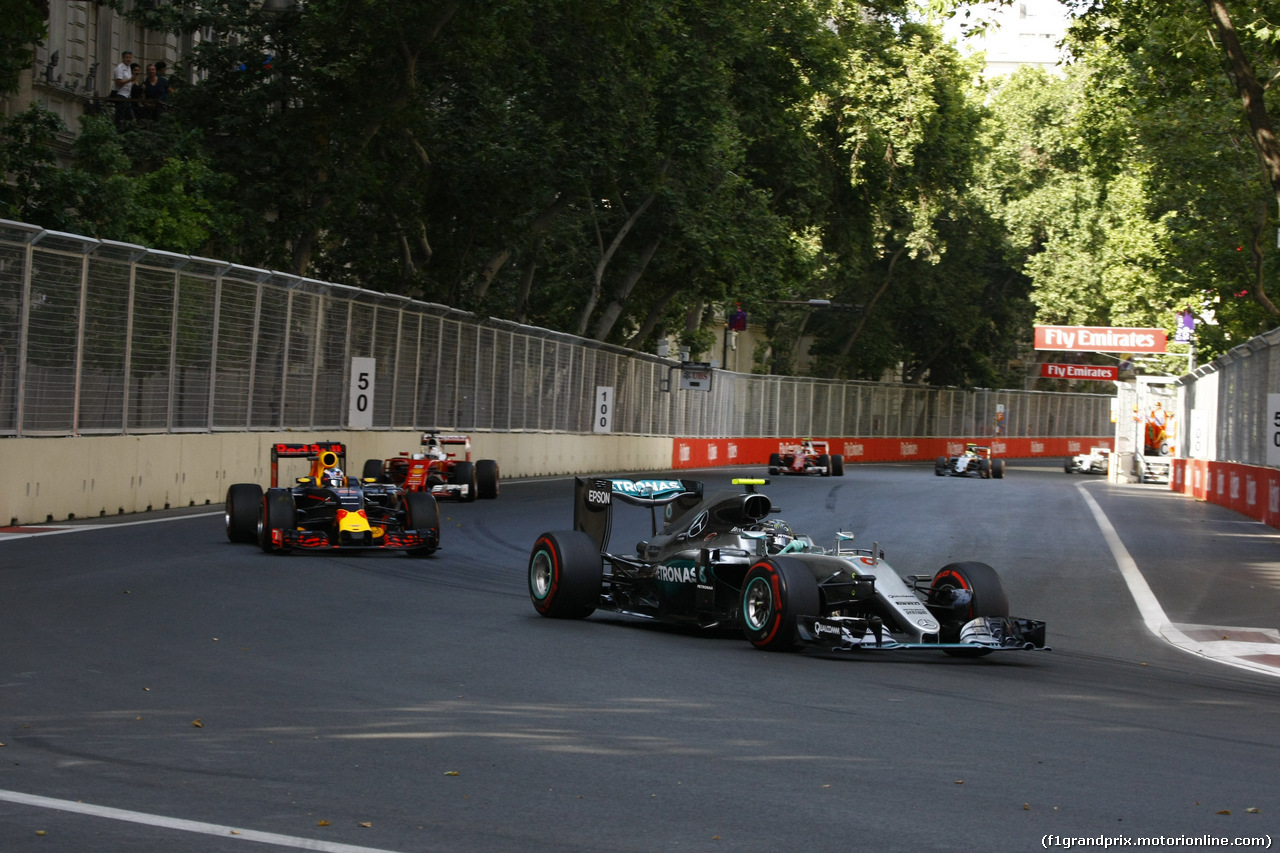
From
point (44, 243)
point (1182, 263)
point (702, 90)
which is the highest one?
point (702, 90)

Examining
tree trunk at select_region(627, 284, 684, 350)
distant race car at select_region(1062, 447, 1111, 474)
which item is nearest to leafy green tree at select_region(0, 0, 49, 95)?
tree trunk at select_region(627, 284, 684, 350)

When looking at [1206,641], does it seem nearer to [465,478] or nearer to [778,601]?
[778,601]

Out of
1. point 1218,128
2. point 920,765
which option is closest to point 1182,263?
point 1218,128

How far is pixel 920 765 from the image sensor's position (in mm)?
6422

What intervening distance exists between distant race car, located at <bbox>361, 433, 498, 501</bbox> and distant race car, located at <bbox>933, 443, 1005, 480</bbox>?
25.1 m

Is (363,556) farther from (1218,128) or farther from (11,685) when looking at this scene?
(1218,128)

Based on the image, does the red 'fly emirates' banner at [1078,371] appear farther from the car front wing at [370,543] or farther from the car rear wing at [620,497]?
the car rear wing at [620,497]

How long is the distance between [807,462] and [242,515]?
29537 mm

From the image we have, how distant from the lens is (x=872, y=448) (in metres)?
66.4

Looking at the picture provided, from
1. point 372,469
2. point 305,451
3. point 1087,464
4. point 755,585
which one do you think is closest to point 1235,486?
point 372,469

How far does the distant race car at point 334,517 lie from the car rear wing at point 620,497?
10.1 ft

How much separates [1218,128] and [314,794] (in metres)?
33.2

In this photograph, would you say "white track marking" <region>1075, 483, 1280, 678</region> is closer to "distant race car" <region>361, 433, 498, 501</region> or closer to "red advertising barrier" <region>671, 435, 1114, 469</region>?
"distant race car" <region>361, 433, 498, 501</region>

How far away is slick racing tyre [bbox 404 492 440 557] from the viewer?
14930mm
